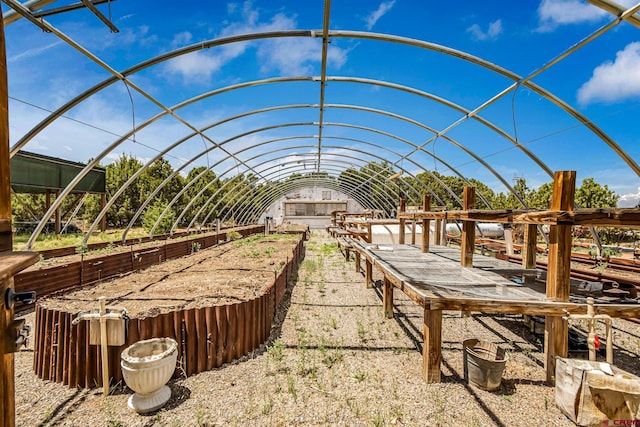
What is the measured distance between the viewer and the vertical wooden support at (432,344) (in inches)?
185

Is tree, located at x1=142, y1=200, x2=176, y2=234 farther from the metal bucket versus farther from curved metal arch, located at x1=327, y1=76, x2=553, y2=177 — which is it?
the metal bucket

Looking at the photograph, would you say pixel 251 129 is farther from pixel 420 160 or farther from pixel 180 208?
pixel 180 208

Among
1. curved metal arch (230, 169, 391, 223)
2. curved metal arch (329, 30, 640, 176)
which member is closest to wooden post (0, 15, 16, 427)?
curved metal arch (329, 30, 640, 176)

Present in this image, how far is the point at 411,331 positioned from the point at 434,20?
782cm

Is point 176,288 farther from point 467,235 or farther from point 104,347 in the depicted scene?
point 467,235

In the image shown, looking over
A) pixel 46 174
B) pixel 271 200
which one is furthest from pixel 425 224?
pixel 271 200

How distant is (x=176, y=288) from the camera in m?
7.16

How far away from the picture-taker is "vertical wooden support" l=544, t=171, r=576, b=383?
462 centimetres

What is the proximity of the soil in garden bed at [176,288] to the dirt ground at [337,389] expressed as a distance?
1.13m

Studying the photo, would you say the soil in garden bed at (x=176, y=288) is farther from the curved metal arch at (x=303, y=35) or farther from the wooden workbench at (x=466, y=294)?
the curved metal arch at (x=303, y=35)

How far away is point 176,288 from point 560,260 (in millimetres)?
7709

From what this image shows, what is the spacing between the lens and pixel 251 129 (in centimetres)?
1400

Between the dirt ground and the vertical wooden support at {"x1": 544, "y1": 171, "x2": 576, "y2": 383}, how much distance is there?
2.34 ft

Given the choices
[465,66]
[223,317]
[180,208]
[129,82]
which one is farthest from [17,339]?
Answer: [180,208]
